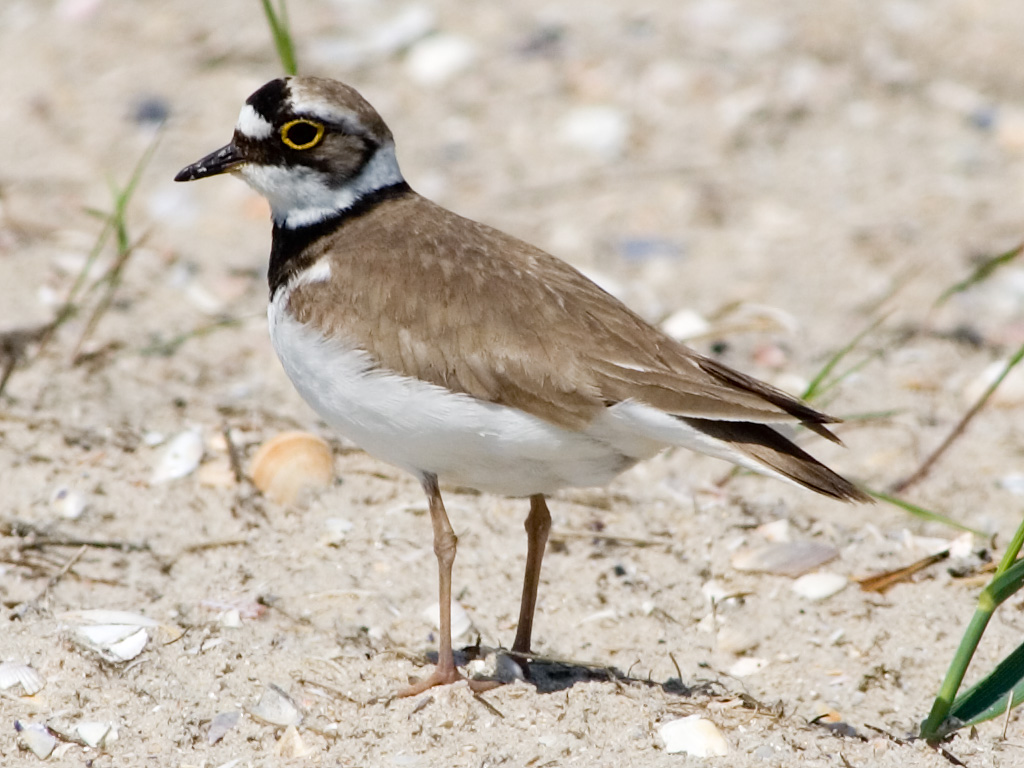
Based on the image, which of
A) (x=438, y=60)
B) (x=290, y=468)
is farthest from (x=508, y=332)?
(x=438, y=60)

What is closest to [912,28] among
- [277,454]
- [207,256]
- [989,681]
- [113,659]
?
[207,256]

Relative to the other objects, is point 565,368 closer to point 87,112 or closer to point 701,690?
point 701,690

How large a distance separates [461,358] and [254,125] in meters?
1.02

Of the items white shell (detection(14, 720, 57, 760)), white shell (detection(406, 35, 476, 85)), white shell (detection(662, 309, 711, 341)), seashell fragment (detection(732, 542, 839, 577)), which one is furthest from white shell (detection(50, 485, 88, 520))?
white shell (detection(406, 35, 476, 85))

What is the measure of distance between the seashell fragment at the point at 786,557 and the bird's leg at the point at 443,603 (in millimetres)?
1107

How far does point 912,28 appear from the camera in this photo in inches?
328

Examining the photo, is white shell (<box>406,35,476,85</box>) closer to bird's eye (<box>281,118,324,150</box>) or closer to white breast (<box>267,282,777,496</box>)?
bird's eye (<box>281,118,324,150</box>)

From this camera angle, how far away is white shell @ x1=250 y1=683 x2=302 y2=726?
3367 millimetres

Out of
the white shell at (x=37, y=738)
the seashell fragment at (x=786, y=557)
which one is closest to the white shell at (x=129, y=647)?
the white shell at (x=37, y=738)

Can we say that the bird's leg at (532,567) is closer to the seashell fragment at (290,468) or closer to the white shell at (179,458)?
the seashell fragment at (290,468)

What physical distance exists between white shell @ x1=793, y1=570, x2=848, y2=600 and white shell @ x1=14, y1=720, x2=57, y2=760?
A: 7.19ft

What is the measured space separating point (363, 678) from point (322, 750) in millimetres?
340

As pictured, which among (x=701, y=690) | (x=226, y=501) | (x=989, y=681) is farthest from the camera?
(x=226, y=501)

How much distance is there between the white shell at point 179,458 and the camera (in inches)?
184
